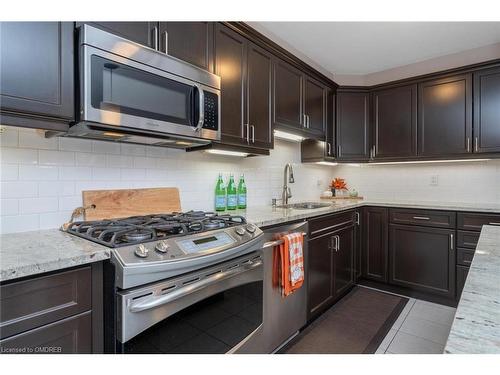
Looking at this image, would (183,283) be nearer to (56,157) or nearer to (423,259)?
(56,157)

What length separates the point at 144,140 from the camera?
5.39ft

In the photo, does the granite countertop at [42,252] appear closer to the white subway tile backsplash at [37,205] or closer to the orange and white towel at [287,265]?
the white subway tile backsplash at [37,205]

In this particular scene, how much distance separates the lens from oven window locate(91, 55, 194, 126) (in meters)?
1.24

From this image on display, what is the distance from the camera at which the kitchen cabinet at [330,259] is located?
2.21m

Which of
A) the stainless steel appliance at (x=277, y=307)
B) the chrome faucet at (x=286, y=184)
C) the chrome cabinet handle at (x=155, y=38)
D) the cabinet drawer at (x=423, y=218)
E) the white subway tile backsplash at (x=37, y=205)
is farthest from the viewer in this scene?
the chrome faucet at (x=286, y=184)

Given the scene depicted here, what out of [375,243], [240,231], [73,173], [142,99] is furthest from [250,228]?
[375,243]

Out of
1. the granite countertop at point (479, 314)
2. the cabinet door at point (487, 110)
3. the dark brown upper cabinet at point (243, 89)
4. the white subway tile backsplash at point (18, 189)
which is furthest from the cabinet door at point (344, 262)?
the white subway tile backsplash at point (18, 189)

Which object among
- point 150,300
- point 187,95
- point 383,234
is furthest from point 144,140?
point 383,234

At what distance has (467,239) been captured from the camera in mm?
2490

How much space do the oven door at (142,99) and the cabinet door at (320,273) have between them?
1.22 meters

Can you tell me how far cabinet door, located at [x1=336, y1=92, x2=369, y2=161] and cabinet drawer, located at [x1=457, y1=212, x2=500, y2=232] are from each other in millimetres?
1157

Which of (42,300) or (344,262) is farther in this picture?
(344,262)

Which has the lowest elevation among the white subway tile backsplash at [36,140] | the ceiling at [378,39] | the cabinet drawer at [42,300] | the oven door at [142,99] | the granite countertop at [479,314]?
the cabinet drawer at [42,300]

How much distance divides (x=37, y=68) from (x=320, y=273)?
7.20ft
